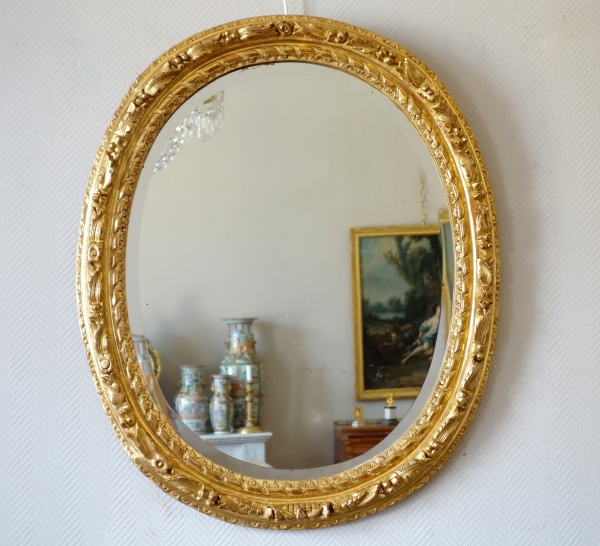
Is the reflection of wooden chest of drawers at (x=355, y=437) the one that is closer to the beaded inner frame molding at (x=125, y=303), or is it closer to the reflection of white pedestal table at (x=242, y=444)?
the beaded inner frame molding at (x=125, y=303)

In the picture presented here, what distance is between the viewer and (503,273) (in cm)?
141

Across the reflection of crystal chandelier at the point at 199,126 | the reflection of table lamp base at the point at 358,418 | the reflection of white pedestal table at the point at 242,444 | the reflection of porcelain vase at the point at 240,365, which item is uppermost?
the reflection of crystal chandelier at the point at 199,126

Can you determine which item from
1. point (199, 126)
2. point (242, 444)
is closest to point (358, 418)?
point (242, 444)

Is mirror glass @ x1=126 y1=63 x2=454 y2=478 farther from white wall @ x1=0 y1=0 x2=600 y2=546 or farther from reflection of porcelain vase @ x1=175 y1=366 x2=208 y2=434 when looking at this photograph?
white wall @ x1=0 y1=0 x2=600 y2=546

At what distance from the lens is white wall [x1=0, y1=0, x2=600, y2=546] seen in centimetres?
135

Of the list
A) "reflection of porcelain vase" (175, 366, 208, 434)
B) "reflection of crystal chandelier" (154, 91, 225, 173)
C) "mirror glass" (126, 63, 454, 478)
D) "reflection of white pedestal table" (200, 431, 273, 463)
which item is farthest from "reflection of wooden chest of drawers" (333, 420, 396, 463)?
"reflection of crystal chandelier" (154, 91, 225, 173)

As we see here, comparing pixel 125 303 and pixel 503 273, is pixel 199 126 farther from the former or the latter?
pixel 503 273

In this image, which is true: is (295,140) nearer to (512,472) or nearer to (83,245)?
(83,245)

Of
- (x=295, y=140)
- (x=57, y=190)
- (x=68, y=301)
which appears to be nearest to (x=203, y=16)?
(x=295, y=140)

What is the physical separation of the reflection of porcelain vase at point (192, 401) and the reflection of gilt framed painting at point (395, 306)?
0.30 metres

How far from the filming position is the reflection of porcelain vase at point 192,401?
51.6 inches

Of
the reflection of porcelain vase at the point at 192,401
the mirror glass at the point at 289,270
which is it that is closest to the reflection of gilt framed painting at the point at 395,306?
the mirror glass at the point at 289,270

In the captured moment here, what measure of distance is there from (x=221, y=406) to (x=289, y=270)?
0.29 metres

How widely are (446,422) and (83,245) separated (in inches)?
30.8
